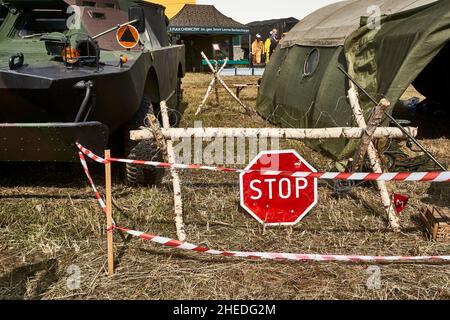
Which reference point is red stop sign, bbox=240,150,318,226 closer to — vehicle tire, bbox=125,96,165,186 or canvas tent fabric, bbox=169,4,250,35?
vehicle tire, bbox=125,96,165,186

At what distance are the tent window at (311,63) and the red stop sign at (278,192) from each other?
381 cm

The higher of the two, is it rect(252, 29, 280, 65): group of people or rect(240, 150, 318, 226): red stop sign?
rect(252, 29, 280, 65): group of people

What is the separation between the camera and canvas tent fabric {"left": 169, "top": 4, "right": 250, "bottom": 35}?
2278 cm

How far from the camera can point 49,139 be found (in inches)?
144

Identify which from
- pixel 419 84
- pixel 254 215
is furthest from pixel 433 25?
pixel 419 84

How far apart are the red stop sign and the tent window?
3.81 m

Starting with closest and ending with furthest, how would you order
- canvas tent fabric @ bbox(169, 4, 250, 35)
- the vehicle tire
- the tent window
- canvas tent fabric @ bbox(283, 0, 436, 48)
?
the vehicle tire < canvas tent fabric @ bbox(283, 0, 436, 48) < the tent window < canvas tent fabric @ bbox(169, 4, 250, 35)

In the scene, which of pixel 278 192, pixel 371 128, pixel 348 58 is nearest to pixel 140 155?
pixel 278 192

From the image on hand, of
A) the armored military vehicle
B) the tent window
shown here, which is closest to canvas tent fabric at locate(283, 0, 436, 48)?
the tent window

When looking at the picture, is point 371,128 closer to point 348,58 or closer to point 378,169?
point 378,169

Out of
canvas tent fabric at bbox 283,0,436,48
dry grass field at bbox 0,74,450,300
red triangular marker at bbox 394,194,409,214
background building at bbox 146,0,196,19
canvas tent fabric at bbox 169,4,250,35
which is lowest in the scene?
dry grass field at bbox 0,74,450,300

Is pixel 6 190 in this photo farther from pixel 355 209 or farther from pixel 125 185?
pixel 355 209

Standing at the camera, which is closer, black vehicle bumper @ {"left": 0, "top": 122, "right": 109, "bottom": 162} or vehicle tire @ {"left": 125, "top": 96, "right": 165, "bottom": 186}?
black vehicle bumper @ {"left": 0, "top": 122, "right": 109, "bottom": 162}

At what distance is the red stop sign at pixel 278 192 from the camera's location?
3.86 metres
